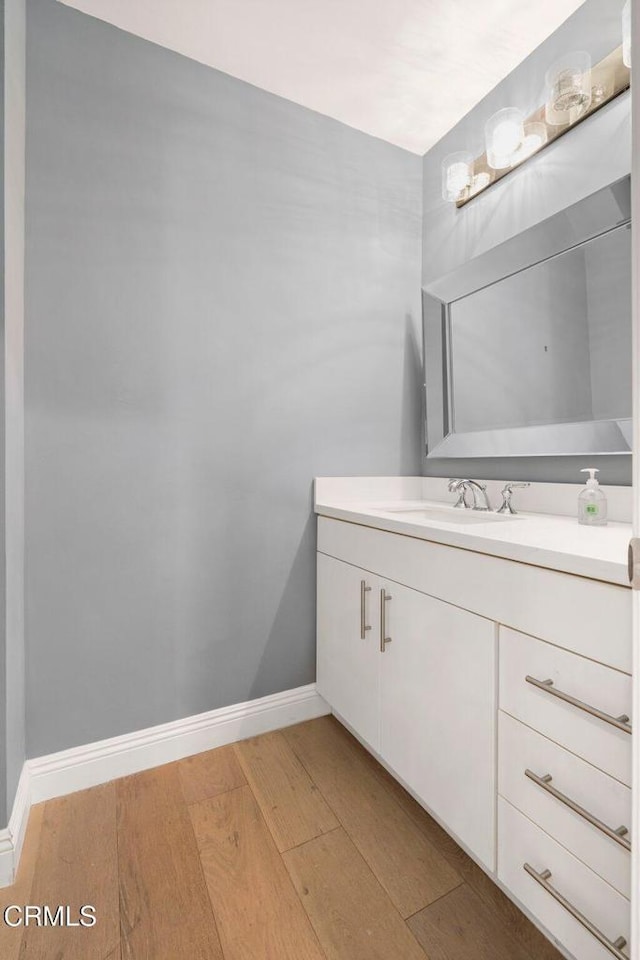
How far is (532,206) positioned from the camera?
1.48 meters

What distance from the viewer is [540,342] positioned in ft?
4.74

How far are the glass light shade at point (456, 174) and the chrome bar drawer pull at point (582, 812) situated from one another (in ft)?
6.33

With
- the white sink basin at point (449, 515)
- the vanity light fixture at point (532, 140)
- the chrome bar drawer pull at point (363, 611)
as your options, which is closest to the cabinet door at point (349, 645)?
the chrome bar drawer pull at point (363, 611)

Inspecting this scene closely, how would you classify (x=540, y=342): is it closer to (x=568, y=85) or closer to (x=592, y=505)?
(x=592, y=505)

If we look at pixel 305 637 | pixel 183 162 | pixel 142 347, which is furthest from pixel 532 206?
pixel 305 637

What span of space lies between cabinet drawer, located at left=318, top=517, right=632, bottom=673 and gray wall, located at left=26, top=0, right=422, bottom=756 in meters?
0.58

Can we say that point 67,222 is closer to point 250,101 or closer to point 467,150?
point 250,101

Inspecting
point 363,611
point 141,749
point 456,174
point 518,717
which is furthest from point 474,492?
point 141,749

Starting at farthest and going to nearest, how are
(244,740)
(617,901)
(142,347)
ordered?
(244,740) → (142,347) → (617,901)

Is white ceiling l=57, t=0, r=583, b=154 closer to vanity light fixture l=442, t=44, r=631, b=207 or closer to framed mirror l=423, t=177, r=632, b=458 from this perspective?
vanity light fixture l=442, t=44, r=631, b=207

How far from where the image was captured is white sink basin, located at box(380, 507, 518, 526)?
147cm

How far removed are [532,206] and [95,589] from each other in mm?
1900

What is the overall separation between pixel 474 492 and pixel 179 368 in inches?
45.2

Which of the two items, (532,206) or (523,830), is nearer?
(523,830)
